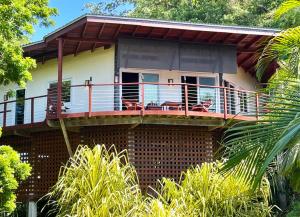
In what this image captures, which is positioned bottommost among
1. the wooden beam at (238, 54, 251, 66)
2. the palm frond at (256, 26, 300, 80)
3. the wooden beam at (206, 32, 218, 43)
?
the palm frond at (256, 26, 300, 80)

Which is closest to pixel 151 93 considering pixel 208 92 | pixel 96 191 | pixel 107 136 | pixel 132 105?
pixel 132 105

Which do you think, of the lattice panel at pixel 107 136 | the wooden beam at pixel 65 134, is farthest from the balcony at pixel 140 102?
the lattice panel at pixel 107 136

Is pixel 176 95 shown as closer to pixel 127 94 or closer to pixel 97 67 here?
pixel 127 94

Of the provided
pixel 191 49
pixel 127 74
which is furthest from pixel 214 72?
pixel 127 74

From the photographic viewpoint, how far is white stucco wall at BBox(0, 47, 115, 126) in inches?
709

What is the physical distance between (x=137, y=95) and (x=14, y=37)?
551 cm

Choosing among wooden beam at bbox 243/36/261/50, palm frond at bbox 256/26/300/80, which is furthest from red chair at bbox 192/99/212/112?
palm frond at bbox 256/26/300/80

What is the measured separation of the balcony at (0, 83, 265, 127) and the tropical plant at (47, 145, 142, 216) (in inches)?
156

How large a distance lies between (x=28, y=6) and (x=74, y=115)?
3843 mm

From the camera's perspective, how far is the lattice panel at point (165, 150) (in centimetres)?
1586

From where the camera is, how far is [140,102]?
53.9ft

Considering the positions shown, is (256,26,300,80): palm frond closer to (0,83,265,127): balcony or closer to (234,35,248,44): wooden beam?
(0,83,265,127): balcony

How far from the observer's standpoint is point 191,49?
17703 mm

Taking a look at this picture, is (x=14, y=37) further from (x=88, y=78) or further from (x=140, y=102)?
(x=88, y=78)
